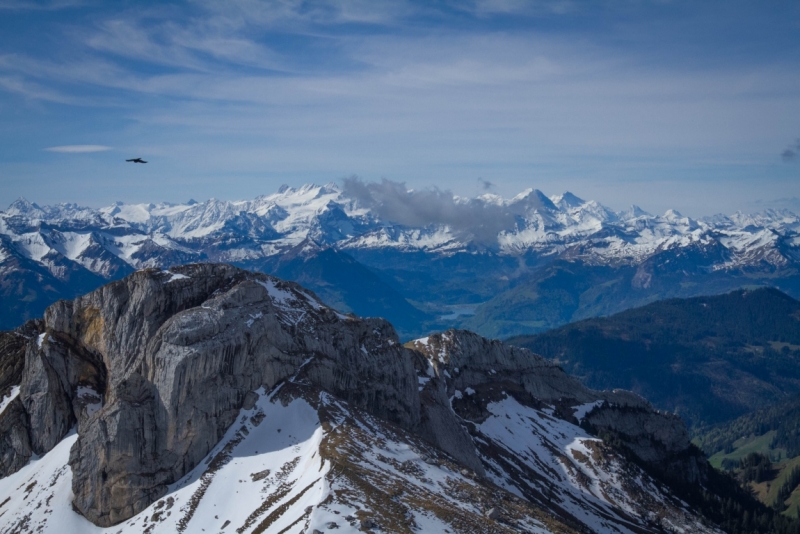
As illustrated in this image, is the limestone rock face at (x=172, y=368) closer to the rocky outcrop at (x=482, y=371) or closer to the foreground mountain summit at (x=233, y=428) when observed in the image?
the foreground mountain summit at (x=233, y=428)

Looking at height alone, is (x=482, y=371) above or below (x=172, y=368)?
below

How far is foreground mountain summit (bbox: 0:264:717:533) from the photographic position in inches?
3447

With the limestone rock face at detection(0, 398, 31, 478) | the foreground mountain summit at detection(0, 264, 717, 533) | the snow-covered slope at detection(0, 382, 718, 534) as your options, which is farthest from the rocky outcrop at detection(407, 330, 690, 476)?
the limestone rock face at detection(0, 398, 31, 478)

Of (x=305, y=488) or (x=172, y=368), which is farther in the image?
(x=172, y=368)

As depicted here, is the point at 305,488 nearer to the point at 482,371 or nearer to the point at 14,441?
the point at 14,441

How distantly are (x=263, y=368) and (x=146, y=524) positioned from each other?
27629 mm

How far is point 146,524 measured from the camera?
9031 centimetres

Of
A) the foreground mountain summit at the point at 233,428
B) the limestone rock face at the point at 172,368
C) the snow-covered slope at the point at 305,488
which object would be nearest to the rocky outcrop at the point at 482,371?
the foreground mountain summit at the point at 233,428

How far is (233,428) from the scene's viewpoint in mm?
102000

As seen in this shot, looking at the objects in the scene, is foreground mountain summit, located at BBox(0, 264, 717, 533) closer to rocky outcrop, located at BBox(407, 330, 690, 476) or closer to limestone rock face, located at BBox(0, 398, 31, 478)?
limestone rock face, located at BBox(0, 398, 31, 478)

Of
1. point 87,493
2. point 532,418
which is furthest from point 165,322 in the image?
point 532,418

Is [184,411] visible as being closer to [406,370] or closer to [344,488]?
[344,488]

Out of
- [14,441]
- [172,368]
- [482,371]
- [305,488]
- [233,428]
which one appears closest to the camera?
[305,488]

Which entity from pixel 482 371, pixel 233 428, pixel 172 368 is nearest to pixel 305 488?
pixel 233 428
